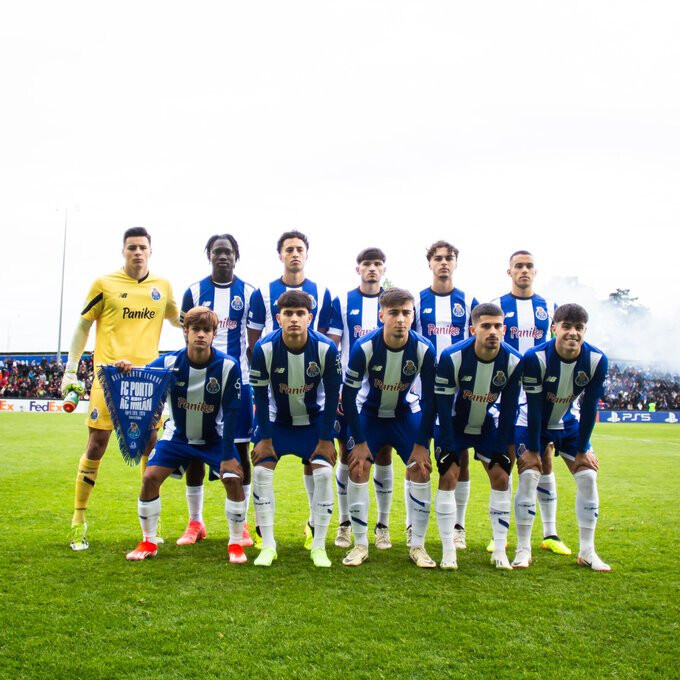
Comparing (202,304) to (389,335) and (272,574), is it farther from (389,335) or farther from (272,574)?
(272,574)

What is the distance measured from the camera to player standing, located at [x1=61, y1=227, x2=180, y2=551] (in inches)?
197

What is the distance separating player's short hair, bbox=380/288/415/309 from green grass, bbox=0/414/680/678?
1.85m

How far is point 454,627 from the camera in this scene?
10.8 ft

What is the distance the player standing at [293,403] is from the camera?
460 cm

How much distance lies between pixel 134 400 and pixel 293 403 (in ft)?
3.86

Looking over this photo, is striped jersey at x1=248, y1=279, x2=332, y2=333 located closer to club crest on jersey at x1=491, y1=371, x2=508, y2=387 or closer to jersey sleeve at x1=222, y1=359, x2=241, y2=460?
jersey sleeve at x1=222, y1=359, x2=241, y2=460

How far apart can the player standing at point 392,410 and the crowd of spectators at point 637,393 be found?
33.4 m

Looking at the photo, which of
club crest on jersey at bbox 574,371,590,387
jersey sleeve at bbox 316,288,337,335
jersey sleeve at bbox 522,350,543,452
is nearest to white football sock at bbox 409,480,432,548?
jersey sleeve at bbox 522,350,543,452

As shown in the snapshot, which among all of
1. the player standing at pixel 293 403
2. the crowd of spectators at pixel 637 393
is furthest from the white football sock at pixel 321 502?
the crowd of spectators at pixel 637 393

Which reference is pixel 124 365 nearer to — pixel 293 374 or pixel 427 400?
pixel 293 374

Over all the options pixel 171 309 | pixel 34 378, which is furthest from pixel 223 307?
pixel 34 378

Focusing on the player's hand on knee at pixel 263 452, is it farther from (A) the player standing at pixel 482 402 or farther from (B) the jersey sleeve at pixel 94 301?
(B) the jersey sleeve at pixel 94 301

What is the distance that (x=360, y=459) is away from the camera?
461cm

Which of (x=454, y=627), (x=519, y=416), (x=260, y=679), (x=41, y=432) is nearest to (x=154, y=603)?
(x=260, y=679)
